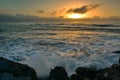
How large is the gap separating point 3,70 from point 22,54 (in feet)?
27.9

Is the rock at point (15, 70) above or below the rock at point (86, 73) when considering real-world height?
above

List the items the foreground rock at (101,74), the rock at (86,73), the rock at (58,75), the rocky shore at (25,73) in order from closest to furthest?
the rocky shore at (25,73), the foreground rock at (101,74), the rock at (58,75), the rock at (86,73)

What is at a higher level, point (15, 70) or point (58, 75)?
point (15, 70)

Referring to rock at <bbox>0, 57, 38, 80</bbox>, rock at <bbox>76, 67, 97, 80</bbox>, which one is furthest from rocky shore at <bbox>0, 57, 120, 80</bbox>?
rock at <bbox>76, 67, 97, 80</bbox>

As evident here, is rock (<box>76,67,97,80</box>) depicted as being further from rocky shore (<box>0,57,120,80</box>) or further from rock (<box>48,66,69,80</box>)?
rock (<box>48,66,69,80</box>)

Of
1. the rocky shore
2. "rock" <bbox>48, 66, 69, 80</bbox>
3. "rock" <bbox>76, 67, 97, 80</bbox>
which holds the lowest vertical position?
"rock" <bbox>76, 67, 97, 80</bbox>

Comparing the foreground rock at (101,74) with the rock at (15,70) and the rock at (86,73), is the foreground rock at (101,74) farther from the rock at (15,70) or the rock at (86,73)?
the rock at (15,70)

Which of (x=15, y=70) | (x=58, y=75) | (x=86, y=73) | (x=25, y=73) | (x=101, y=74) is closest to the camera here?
(x=15, y=70)

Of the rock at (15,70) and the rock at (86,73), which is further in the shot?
the rock at (86,73)

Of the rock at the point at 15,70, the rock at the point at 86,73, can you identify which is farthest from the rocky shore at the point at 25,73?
the rock at the point at 86,73

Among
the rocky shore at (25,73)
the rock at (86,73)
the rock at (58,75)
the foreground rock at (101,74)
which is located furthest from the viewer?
the rock at (86,73)

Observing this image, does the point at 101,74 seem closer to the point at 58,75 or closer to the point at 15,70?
the point at 58,75

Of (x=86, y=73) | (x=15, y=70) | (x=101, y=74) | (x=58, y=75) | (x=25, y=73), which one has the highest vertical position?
(x=15, y=70)

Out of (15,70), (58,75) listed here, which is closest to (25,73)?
(15,70)
